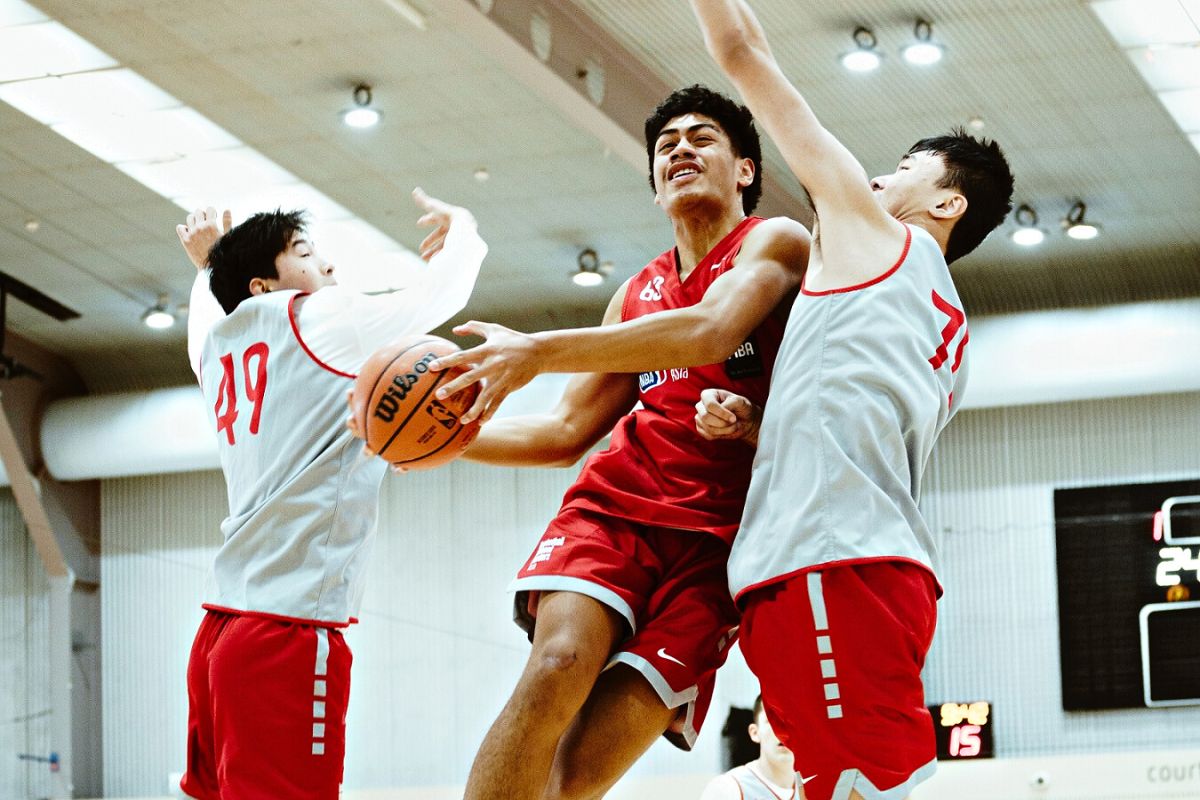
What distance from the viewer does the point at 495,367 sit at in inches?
143

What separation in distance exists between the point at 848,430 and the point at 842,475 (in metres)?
0.11

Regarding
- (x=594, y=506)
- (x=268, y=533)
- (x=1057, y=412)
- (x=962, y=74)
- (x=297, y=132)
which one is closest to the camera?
(x=594, y=506)

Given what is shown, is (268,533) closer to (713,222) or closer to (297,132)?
(713,222)

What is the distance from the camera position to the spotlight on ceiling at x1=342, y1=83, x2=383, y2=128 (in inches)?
501

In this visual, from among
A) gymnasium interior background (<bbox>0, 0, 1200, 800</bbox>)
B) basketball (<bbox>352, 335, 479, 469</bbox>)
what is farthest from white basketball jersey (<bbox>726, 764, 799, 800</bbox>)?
gymnasium interior background (<bbox>0, 0, 1200, 800</bbox>)

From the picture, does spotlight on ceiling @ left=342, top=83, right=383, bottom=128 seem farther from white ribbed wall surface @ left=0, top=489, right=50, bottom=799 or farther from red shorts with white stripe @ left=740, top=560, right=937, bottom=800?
red shorts with white stripe @ left=740, top=560, right=937, bottom=800

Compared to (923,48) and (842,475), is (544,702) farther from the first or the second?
(923,48)

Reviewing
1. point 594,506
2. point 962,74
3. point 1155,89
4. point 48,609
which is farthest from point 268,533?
point 48,609

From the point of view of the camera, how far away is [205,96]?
12.9m

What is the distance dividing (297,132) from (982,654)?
282 inches

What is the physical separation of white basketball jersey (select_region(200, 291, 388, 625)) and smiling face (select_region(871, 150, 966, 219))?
5.05ft

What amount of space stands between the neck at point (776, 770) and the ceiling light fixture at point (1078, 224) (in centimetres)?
819

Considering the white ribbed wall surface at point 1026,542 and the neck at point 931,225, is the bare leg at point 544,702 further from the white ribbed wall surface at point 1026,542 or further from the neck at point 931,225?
the white ribbed wall surface at point 1026,542

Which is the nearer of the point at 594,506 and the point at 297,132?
the point at 594,506
